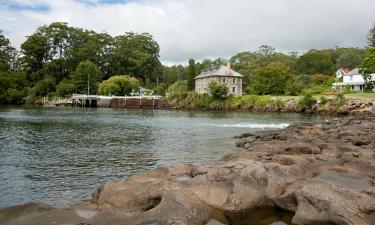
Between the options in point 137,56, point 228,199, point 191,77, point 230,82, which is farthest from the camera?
point 137,56

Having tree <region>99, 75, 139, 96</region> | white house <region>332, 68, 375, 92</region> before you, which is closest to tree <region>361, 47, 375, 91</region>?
white house <region>332, 68, 375, 92</region>

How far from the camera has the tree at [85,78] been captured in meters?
123

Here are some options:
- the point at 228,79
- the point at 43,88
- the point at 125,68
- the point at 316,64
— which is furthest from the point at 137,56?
the point at 316,64

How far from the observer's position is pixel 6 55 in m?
144

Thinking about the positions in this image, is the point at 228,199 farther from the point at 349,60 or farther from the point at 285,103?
the point at 349,60

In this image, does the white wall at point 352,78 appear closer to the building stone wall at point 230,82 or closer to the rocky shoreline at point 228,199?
the building stone wall at point 230,82

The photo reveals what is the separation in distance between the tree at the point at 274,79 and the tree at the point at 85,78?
53960 millimetres

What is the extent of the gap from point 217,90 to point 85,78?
47.4 m

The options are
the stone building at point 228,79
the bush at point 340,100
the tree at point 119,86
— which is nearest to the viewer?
the bush at point 340,100

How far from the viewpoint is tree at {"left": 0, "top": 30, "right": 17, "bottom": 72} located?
141m

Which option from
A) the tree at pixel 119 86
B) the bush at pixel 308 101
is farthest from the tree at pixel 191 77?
the bush at pixel 308 101

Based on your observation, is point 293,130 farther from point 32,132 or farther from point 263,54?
point 263,54

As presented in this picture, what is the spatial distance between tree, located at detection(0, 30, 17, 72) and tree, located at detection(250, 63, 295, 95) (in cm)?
9091

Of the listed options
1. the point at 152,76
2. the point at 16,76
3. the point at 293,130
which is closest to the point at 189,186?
the point at 293,130
